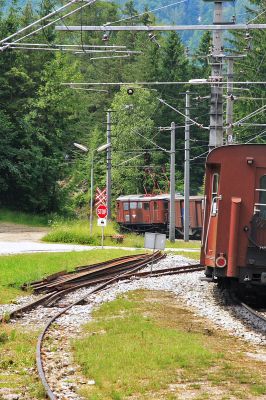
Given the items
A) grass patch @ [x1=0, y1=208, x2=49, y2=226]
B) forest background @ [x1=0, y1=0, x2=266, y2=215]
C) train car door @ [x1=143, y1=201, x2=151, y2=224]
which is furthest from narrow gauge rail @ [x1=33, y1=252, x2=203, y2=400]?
train car door @ [x1=143, y1=201, x2=151, y2=224]

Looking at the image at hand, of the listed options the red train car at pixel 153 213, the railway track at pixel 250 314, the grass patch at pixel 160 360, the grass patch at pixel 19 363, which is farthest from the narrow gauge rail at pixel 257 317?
the red train car at pixel 153 213

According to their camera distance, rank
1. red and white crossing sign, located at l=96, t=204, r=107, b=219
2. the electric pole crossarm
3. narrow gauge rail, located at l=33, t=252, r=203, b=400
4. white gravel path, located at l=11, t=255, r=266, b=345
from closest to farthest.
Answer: narrow gauge rail, located at l=33, t=252, r=203, b=400 → white gravel path, located at l=11, t=255, r=266, b=345 → the electric pole crossarm → red and white crossing sign, located at l=96, t=204, r=107, b=219

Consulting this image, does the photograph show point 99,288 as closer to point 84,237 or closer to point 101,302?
point 101,302

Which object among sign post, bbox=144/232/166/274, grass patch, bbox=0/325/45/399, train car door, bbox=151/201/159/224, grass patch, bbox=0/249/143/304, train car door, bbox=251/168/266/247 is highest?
train car door, bbox=151/201/159/224

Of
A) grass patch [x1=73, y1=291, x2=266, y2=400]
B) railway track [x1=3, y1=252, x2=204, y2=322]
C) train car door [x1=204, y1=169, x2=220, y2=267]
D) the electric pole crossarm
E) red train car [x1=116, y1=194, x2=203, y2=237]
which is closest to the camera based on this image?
grass patch [x1=73, y1=291, x2=266, y2=400]

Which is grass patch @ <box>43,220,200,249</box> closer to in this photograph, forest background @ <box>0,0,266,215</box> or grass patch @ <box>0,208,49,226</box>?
forest background @ <box>0,0,266,215</box>

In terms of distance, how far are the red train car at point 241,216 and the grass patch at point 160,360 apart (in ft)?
5.29

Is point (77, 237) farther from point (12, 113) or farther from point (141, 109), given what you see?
point (141, 109)

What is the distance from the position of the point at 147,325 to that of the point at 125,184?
60.5 meters

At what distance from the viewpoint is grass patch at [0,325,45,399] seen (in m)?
10.2

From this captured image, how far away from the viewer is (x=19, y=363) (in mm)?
11773

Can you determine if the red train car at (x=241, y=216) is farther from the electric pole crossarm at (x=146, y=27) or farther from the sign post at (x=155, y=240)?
the sign post at (x=155, y=240)

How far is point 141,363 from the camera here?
11406 millimetres

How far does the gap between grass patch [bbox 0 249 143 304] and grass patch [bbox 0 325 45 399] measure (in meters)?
5.93
